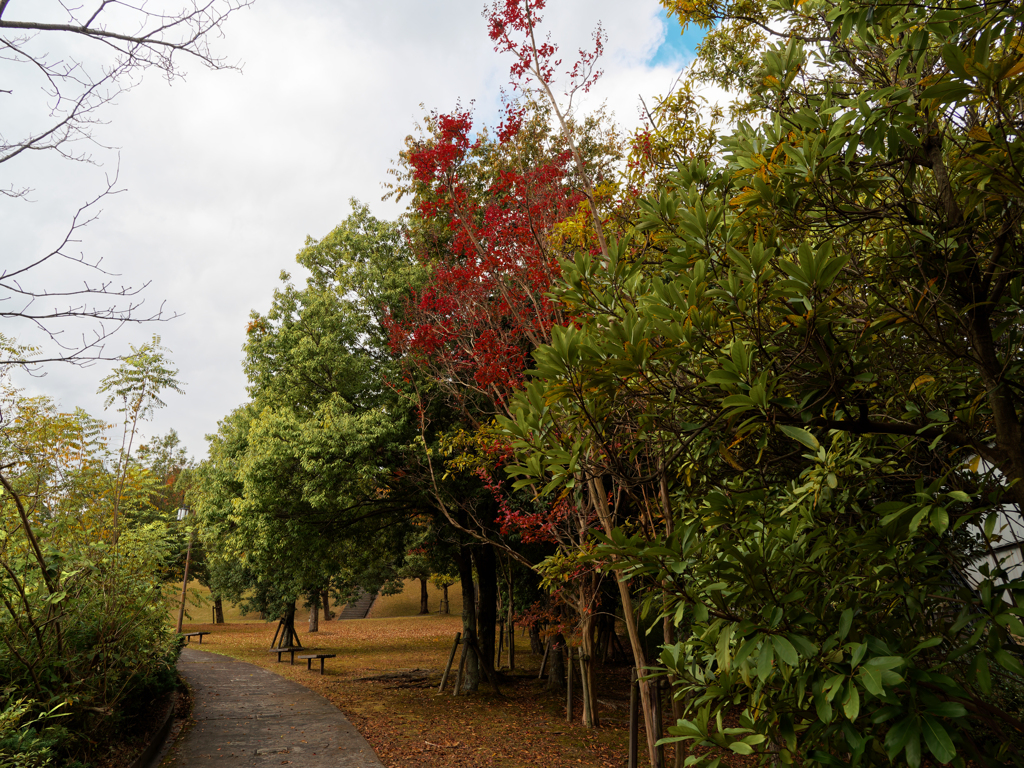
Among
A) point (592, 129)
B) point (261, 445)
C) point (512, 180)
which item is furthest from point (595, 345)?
point (592, 129)

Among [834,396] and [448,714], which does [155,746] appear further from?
[834,396]

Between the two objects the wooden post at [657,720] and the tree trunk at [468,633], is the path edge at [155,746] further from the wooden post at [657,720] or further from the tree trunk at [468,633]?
the wooden post at [657,720]

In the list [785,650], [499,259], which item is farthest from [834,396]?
[499,259]

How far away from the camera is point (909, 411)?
275 centimetres

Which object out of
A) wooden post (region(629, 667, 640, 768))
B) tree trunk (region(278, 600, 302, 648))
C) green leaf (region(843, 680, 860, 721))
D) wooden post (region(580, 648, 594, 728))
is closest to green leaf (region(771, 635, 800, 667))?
green leaf (region(843, 680, 860, 721))

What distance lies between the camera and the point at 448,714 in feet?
35.5

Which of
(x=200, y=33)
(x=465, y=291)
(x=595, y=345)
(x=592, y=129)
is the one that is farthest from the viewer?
(x=592, y=129)

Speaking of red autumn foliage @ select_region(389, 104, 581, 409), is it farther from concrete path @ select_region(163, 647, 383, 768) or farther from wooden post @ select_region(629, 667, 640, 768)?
concrete path @ select_region(163, 647, 383, 768)

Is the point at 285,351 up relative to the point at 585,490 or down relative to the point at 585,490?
up

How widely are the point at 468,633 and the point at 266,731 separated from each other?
4689 mm

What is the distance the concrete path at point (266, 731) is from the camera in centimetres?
780

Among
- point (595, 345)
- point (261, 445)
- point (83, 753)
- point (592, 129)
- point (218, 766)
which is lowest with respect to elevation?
point (218, 766)

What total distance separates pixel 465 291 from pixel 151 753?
7064 mm

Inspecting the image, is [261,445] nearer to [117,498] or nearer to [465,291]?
[117,498]
